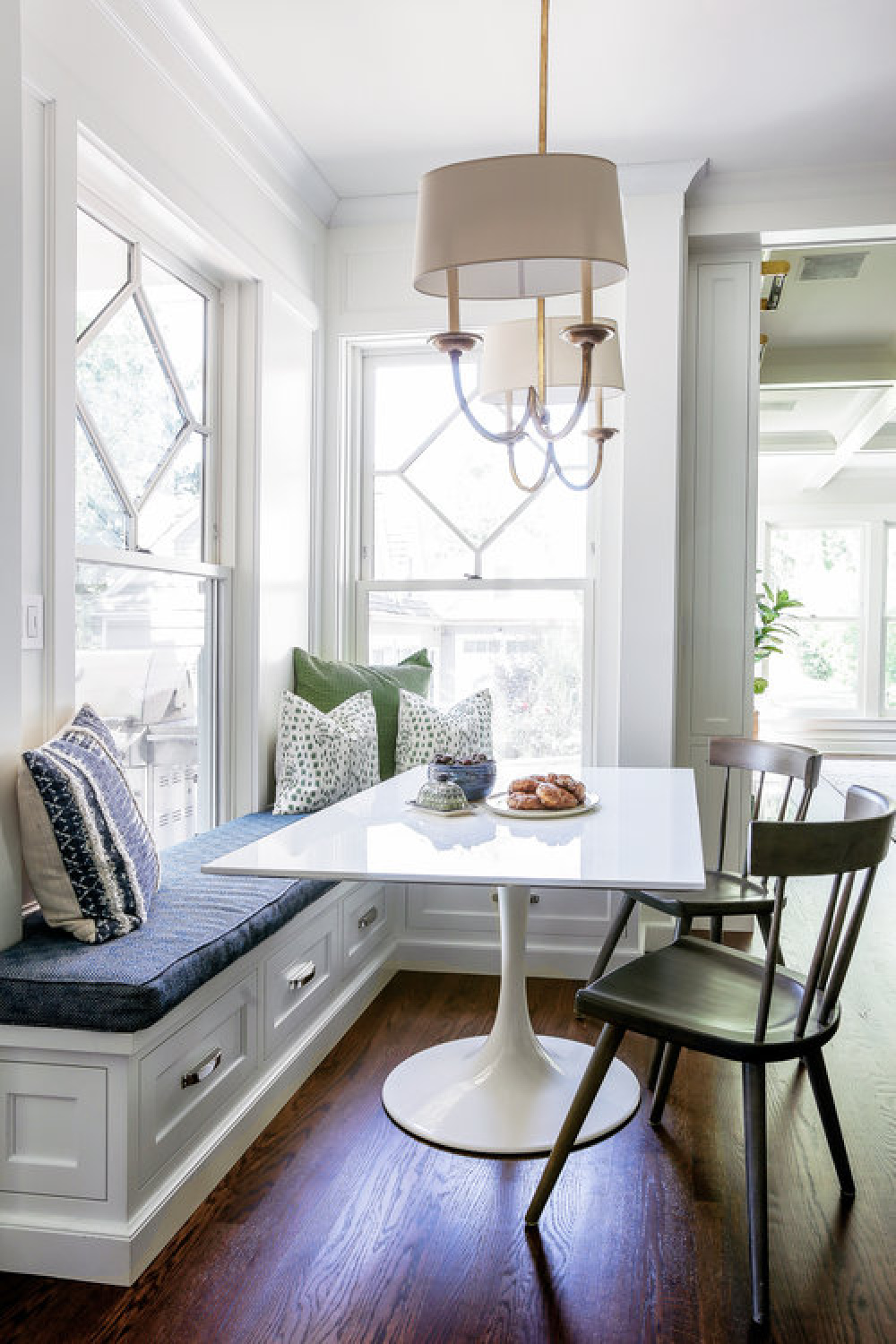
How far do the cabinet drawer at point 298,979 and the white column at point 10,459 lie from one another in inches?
26.4

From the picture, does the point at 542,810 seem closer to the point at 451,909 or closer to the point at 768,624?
the point at 451,909

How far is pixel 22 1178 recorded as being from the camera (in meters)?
1.81

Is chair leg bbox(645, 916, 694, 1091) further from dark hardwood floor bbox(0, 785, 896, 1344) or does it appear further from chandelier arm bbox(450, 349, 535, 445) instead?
chandelier arm bbox(450, 349, 535, 445)

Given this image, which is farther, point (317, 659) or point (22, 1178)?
point (317, 659)

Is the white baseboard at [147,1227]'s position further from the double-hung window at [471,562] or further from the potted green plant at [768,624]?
the potted green plant at [768,624]

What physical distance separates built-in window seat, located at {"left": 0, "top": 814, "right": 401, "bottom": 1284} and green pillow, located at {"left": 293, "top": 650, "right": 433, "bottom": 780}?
1322 mm

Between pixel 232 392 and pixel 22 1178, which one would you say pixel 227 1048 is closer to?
pixel 22 1178

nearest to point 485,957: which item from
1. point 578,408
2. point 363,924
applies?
point 363,924

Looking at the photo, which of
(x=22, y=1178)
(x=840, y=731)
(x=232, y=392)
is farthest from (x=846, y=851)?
(x=840, y=731)

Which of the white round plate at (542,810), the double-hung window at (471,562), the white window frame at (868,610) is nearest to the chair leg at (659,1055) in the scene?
the white round plate at (542,810)

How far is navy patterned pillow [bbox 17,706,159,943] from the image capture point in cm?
197

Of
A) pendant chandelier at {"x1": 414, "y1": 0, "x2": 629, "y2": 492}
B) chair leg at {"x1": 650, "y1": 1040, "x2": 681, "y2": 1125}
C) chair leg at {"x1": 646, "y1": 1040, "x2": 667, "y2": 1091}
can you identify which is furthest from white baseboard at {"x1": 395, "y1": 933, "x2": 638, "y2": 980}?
pendant chandelier at {"x1": 414, "y1": 0, "x2": 629, "y2": 492}

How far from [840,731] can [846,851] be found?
884 cm

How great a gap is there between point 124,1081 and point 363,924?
145 cm
